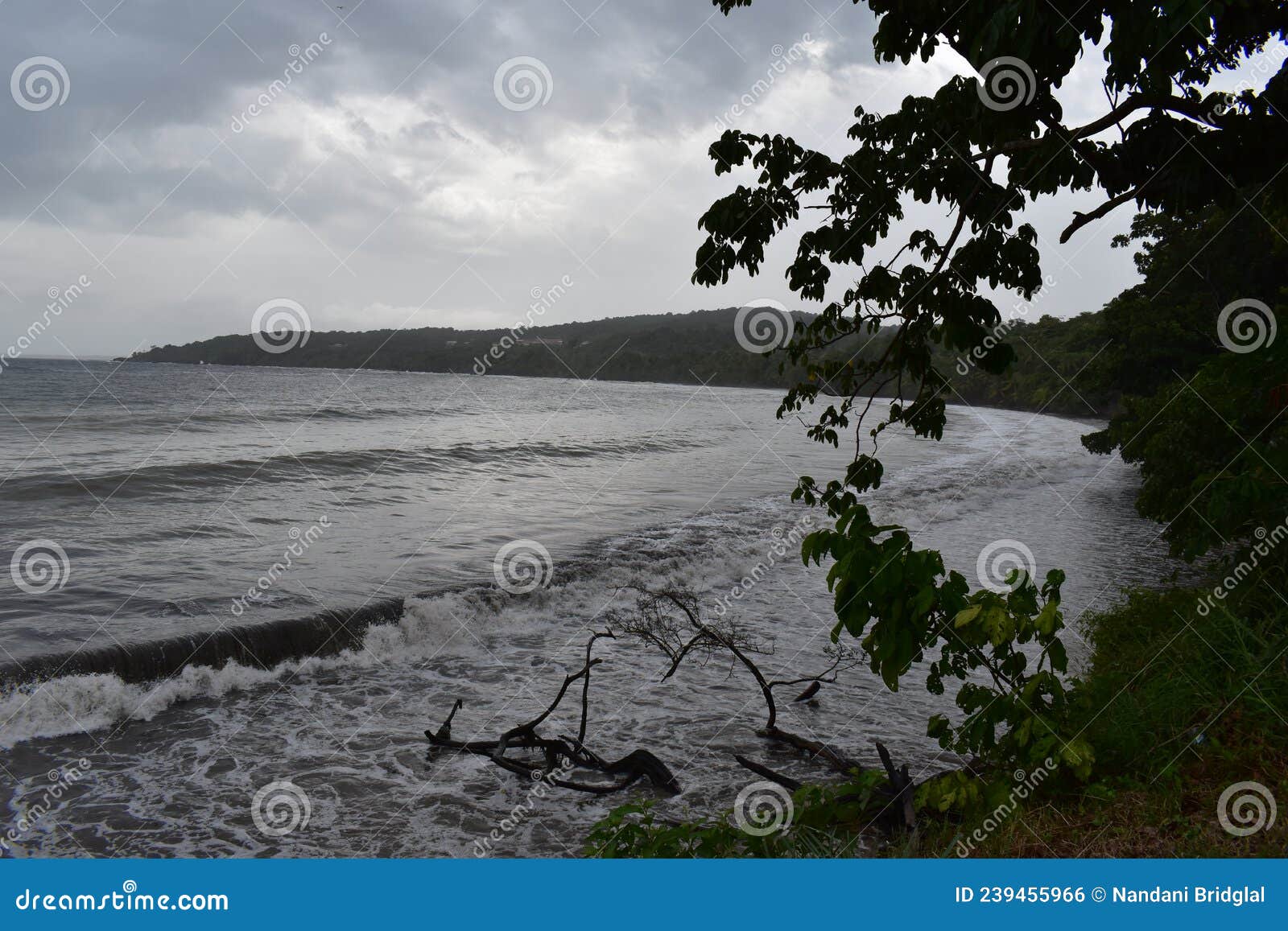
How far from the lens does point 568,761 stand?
611 centimetres

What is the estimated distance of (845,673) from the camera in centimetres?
807

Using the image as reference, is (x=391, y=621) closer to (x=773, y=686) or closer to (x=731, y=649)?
(x=773, y=686)

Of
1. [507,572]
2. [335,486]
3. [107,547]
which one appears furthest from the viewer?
[335,486]

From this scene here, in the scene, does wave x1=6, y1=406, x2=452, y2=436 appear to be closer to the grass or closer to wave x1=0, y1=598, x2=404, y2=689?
wave x1=0, y1=598, x2=404, y2=689

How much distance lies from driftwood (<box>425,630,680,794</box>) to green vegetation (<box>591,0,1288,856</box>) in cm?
67

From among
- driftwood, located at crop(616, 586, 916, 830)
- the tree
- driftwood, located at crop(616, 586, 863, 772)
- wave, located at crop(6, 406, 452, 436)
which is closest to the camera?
the tree

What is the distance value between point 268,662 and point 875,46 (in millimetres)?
7717

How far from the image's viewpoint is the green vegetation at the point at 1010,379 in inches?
143

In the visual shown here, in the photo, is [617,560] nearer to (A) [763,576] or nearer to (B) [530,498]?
(A) [763,576]

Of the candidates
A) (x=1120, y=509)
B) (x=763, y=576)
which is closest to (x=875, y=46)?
(x=763, y=576)


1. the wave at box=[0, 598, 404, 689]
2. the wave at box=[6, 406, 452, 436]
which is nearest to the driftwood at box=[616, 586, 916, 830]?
the wave at box=[0, 598, 404, 689]

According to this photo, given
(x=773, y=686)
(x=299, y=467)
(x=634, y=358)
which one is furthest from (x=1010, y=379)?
(x=634, y=358)

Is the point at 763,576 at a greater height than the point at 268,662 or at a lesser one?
greater

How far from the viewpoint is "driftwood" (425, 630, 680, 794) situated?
5672 millimetres
